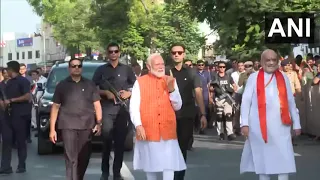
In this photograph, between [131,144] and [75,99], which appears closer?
[75,99]

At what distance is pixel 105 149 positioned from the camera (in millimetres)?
11219

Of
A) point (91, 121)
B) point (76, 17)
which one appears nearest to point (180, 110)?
point (91, 121)

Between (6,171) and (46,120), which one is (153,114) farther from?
(46,120)

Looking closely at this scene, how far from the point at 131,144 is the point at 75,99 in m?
5.78

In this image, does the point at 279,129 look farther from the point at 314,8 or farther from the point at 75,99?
the point at 314,8

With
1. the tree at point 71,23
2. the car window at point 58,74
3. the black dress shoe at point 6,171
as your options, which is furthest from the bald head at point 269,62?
the tree at point 71,23

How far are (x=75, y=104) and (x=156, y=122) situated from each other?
188 cm

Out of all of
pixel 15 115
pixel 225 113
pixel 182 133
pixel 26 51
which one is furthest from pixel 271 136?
pixel 26 51

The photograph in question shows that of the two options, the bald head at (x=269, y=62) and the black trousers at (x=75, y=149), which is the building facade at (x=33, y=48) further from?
the bald head at (x=269, y=62)

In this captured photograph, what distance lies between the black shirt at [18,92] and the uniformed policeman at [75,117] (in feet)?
9.47

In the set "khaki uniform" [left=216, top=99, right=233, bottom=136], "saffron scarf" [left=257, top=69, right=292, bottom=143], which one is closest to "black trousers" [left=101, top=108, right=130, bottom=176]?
"saffron scarf" [left=257, top=69, right=292, bottom=143]

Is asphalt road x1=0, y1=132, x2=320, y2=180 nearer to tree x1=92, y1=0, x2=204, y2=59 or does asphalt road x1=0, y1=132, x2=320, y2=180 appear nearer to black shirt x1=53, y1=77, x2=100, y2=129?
black shirt x1=53, y1=77, x2=100, y2=129

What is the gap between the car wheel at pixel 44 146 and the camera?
50.9ft

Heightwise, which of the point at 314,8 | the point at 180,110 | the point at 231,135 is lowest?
the point at 231,135
